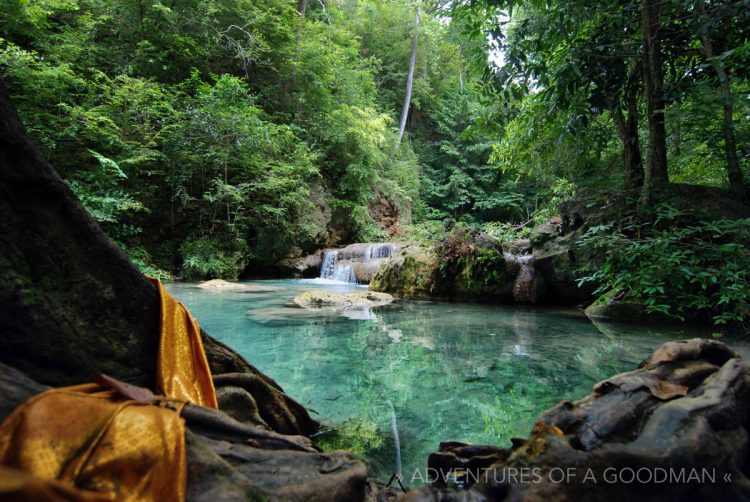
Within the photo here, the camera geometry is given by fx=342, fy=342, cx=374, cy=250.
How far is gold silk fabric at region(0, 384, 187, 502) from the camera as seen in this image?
78 centimetres

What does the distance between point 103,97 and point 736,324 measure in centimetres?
1461

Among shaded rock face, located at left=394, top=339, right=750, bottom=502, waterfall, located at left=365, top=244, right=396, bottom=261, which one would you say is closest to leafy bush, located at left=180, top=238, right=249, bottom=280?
waterfall, located at left=365, top=244, right=396, bottom=261

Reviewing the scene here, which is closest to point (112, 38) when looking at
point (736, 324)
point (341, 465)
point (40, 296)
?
point (40, 296)

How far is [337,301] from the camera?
292 inches

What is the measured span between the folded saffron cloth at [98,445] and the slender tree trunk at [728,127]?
20.7 feet

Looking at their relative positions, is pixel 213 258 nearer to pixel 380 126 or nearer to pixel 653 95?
pixel 380 126

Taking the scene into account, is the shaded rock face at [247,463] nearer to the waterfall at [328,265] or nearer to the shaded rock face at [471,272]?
the shaded rock face at [471,272]

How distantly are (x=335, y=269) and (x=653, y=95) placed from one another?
10.5 meters

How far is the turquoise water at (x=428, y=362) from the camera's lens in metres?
2.49

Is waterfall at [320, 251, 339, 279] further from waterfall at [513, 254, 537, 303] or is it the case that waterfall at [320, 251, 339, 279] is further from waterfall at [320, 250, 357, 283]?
waterfall at [513, 254, 537, 303]

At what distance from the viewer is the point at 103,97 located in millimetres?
9609

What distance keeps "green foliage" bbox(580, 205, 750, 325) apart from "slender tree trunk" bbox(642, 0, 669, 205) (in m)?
0.78

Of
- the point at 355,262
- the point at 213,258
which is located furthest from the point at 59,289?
the point at 355,262

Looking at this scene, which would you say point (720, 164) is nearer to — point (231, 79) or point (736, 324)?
point (736, 324)
